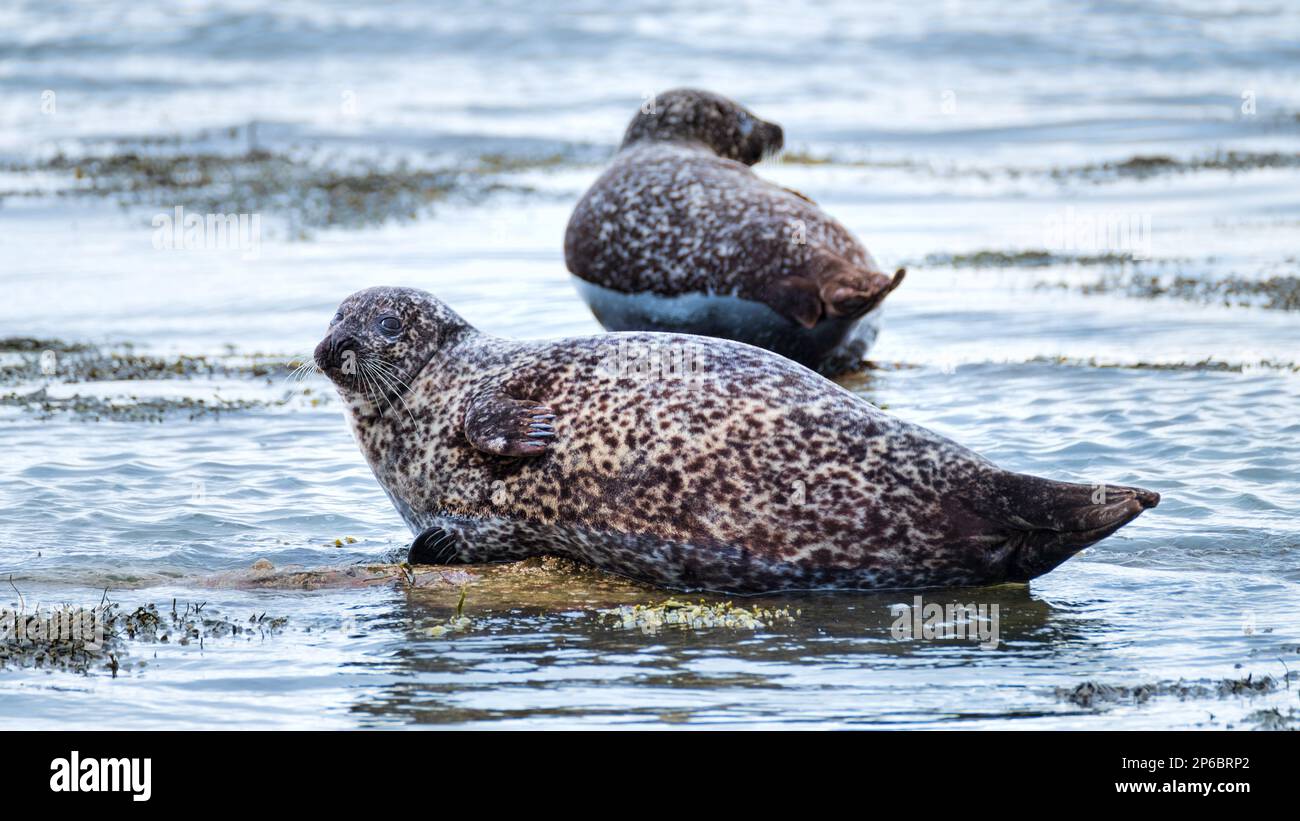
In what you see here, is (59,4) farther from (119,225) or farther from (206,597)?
(206,597)

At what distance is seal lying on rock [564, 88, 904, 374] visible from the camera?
9734mm

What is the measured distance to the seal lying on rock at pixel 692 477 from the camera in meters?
6.09

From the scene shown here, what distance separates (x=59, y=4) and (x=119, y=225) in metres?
22.3

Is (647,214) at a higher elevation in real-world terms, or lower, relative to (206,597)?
higher

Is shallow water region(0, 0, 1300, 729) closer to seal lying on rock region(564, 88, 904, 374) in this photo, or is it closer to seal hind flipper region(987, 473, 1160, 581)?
seal hind flipper region(987, 473, 1160, 581)

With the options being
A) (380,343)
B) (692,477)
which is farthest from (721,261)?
(692,477)

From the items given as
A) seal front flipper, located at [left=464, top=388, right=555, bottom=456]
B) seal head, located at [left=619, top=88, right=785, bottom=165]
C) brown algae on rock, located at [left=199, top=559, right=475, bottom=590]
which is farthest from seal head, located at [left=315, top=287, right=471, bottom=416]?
seal head, located at [left=619, top=88, right=785, bottom=165]

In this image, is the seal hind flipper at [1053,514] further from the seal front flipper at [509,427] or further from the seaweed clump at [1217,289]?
the seaweed clump at [1217,289]

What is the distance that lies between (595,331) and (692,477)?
487cm

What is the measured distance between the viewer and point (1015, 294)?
41.7 feet

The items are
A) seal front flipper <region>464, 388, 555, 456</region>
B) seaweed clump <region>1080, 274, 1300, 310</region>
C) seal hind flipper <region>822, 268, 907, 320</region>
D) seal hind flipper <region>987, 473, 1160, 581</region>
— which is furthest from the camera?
seaweed clump <region>1080, 274, 1300, 310</region>

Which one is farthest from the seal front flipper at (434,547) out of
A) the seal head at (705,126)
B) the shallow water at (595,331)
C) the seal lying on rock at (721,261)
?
the seal head at (705,126)

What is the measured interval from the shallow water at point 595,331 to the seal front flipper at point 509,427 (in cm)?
50

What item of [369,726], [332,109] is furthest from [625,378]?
[332,109]
